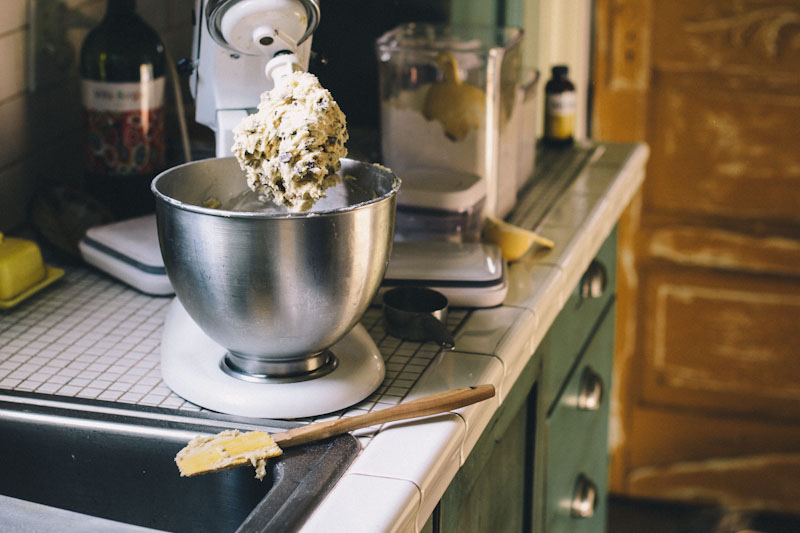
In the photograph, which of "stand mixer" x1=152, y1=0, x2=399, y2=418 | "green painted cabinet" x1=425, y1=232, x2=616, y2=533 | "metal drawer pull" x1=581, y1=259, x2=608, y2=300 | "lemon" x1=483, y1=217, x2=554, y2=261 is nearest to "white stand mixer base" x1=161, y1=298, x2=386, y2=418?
"stand mixer" x1=152, y1=0, x2=399, y2=418

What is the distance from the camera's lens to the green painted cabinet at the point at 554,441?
99cm

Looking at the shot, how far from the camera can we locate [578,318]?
1.41 m

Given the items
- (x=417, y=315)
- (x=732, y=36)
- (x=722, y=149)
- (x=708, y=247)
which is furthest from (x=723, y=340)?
(x=417, y=315)

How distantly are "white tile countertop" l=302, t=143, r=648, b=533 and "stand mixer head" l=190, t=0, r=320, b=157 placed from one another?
1.08 feet

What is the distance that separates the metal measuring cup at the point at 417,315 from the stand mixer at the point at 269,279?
0.06m

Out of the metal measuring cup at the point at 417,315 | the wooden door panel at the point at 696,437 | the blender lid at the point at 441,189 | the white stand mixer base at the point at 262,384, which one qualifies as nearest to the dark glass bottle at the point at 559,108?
the blender lid at the point at 441,189

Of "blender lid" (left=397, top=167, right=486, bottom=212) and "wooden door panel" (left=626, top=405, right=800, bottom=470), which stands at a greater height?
"blender lid" (left=397, top=167, right=486, bottom=212)

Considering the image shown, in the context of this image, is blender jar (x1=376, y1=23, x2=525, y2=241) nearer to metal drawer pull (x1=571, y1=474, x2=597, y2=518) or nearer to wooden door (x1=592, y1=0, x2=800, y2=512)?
metal drawer pull (x1=571, y1=474, x2=597, y2=518)

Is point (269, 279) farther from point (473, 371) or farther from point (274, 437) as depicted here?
point (473, 371)

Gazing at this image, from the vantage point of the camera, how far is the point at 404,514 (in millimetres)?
693

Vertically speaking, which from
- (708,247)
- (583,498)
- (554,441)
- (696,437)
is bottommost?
(696,437)

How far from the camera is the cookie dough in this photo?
780 millimetres

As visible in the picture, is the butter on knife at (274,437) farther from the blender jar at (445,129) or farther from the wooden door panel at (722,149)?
the wooden door panel at (722,149)

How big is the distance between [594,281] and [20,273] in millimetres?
826
